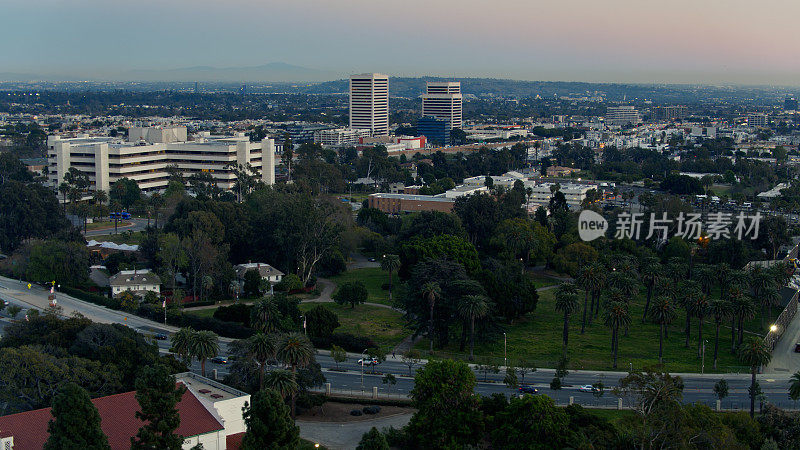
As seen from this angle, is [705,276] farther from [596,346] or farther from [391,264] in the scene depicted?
[391,264]

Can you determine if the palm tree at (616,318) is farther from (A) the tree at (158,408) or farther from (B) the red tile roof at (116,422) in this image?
(A) the tree at (158,408)

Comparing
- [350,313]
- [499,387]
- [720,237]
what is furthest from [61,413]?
[720,237]

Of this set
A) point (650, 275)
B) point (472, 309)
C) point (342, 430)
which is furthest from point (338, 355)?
point (650, 275)

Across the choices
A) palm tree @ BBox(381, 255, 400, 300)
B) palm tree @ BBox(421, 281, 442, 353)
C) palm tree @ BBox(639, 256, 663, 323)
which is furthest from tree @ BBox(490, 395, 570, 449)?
palm tree @ BBox(381, 255, 400, 300)

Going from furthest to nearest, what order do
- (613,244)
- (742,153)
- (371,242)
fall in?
(742,153), (371,242), (613,244)

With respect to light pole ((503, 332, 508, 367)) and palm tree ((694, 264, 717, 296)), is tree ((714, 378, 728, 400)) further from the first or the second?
palm tree ((694, 264, 717, 296))

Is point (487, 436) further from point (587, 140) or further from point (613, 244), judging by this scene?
point (587, 140)


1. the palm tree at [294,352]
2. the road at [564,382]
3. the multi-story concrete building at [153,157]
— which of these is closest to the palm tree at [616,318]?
the road at [564,382]

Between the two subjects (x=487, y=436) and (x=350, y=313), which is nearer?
(x=487, y=436)
